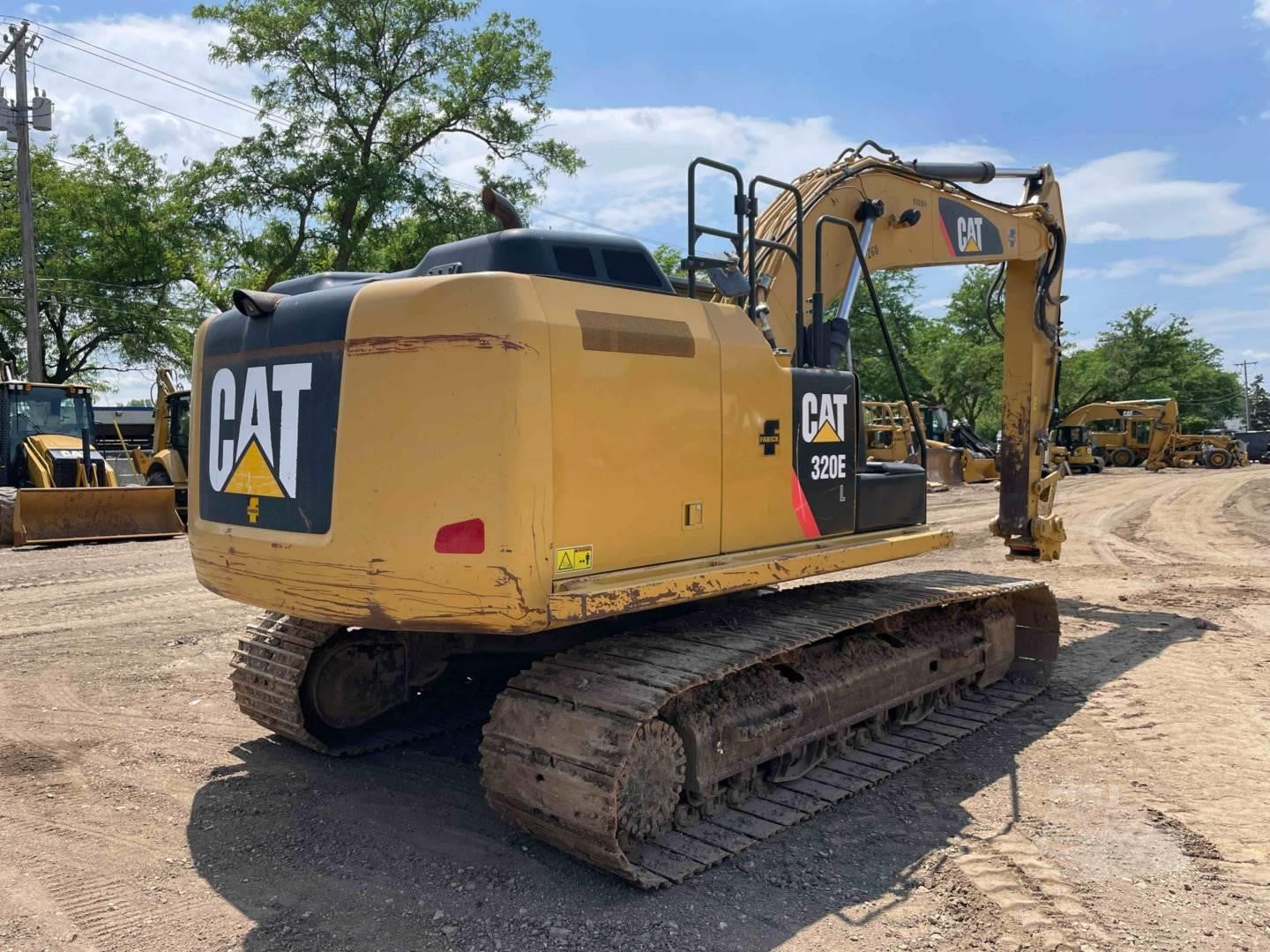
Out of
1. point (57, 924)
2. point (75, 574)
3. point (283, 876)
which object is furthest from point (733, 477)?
point (75, 574)

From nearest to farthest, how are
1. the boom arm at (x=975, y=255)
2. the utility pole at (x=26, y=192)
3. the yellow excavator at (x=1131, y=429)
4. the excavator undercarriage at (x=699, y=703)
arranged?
the excavator undercarriage at (x=699, y=703)
the boom arm at (x=975, y=255)
the utility pole at (x=26, y=192)
the yellow excavator at (x=1131, y=429)

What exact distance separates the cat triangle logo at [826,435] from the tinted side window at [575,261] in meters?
1.49

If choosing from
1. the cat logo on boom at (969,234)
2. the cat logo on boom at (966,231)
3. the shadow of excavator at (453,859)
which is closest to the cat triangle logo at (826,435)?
the shadow of excavator at (453,859)

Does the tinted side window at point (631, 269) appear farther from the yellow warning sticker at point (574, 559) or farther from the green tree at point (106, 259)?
the green tree at point (106, 259)

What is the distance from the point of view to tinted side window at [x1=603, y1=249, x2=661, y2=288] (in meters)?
4.11

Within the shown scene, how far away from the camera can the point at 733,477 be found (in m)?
4.33

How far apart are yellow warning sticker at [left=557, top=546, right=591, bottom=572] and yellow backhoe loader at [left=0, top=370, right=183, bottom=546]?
508 inches

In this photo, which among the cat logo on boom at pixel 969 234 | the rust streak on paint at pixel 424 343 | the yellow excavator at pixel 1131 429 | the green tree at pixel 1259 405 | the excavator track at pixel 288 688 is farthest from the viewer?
the green tree at pixel 1259 405

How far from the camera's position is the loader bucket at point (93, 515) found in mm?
13789

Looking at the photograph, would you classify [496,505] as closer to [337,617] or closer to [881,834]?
[337,617]

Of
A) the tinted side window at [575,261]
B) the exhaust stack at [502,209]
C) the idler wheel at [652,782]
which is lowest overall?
the idler wheel at [652,782]

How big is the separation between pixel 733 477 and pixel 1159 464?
38.9 m

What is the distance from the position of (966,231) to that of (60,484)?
1388 cm

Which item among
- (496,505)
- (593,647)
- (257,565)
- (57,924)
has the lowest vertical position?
(57,924)
